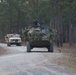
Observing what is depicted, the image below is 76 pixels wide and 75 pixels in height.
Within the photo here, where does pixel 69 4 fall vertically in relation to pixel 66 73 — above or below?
above

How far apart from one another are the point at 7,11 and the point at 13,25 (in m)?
6.82

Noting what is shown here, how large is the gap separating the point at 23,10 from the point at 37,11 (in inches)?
923

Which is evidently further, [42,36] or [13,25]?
[13,25]

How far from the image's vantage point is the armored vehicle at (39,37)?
29938 mm

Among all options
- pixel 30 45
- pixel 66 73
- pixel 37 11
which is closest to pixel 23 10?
pixel 37 11

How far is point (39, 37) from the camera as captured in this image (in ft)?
98.3

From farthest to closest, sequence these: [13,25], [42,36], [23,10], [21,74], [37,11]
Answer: [13,25] < [23,10] < [37,11] < [42,36] < [21,74]

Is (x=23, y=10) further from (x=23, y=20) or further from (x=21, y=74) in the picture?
(x=21, y=74)

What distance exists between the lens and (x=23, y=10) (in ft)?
290

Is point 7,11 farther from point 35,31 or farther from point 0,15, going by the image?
point 35,31

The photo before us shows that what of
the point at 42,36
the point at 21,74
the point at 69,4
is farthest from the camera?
the point at 69,4

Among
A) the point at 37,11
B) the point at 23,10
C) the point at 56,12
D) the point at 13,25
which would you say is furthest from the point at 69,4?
the point at 13,25

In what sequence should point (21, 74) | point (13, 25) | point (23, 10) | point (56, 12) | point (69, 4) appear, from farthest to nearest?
point (13, 25)
point (23, 10)
point (56, 12)
point (69, 4)
point (21, 74)

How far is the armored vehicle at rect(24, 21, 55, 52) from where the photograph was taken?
29.9 metres
